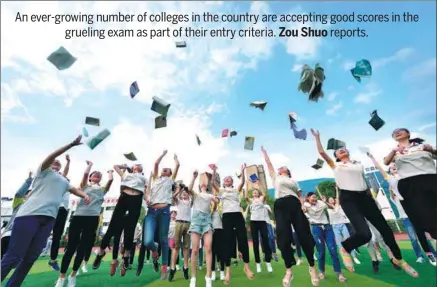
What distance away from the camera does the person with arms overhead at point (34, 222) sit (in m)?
4.02

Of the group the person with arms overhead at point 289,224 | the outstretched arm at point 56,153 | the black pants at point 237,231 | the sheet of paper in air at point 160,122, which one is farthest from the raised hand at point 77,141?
the black pants at point 237,231

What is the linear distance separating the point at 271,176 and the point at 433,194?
274cm

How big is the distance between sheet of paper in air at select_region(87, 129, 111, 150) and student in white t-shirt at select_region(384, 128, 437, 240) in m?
5.98

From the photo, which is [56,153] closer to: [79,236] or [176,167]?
[79,236]

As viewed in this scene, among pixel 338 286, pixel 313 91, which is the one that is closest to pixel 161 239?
pixel 338 286

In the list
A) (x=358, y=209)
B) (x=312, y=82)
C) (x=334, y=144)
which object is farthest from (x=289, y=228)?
(x=334, y=144)

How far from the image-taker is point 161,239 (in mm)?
6680

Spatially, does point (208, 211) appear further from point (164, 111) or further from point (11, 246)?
point (11, 246)

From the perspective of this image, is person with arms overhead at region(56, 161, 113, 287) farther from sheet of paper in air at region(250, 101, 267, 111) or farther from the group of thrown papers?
sheet of paper in air at region(250, 101, 267, 111)

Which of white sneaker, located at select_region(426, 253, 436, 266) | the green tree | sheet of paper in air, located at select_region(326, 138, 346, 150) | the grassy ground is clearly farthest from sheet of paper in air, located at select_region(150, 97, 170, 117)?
the green tree

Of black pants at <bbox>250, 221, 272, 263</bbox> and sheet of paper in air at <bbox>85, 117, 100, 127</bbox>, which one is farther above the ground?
sheet of paper in air at <bbox>85, 117, 100, 127</bbox>

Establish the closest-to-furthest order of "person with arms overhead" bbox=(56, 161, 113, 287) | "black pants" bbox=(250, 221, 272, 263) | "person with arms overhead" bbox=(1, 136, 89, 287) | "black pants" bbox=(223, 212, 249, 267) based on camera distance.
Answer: "person with arms overhead" bbox=(1, 136, 89, 287), "person with arms overhead" bbox=(56, 161, 113, 287), "black pants" bbox=(223, 212, 249, 267), "black pants" bbox=(250, 221, 272, 263)

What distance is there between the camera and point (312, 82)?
6449 millimetres

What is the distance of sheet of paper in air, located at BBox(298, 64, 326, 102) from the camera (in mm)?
6379
